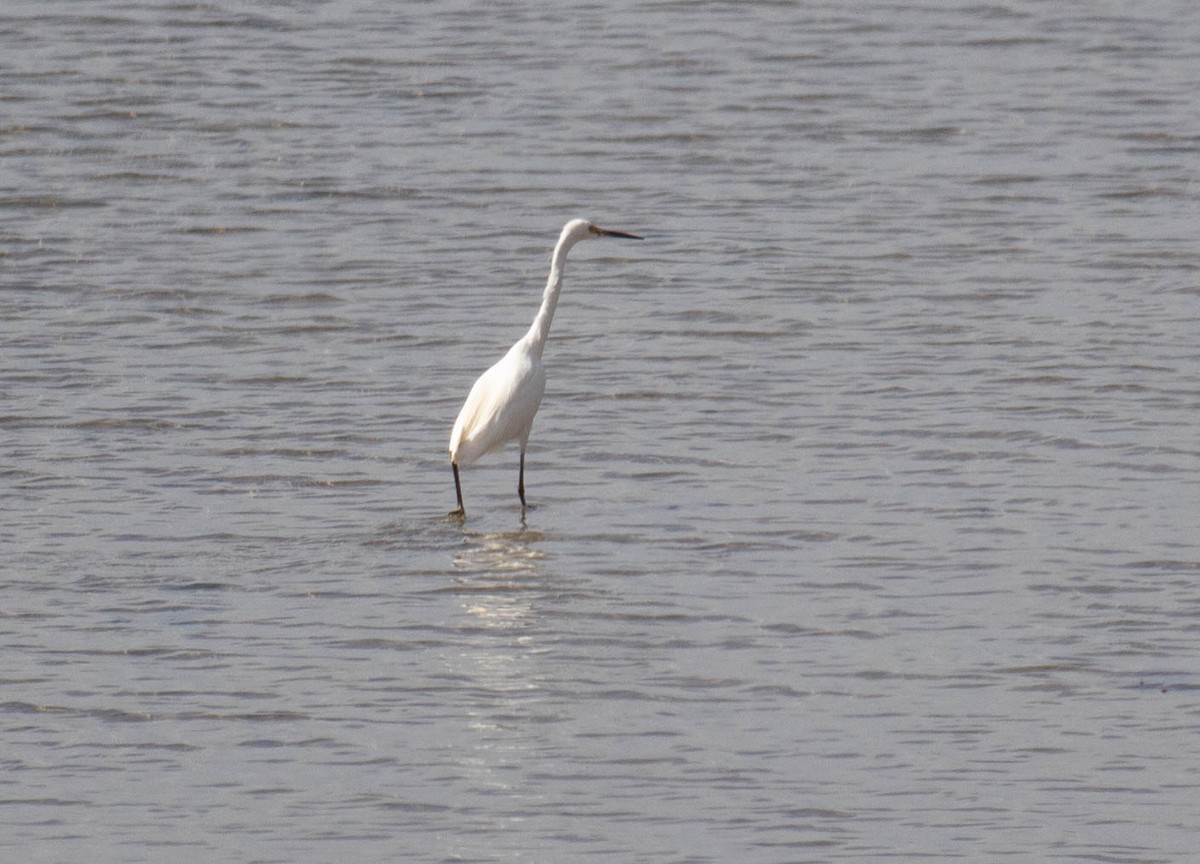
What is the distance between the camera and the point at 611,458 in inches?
410

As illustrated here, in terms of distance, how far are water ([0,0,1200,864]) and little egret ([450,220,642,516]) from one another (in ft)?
0.86

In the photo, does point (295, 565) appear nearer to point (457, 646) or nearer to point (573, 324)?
point (457, 646)

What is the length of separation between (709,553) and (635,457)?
5.26 ft

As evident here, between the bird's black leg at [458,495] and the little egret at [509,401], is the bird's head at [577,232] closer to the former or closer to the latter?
the little egret at [509,401]

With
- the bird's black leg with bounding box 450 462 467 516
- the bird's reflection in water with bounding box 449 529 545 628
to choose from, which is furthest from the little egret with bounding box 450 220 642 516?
the bird's reflection in water with bounding box 449 529 545 628

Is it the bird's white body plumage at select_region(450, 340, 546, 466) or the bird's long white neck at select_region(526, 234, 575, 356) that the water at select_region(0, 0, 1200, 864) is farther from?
the bird's long white neck at select_region(526, 234, 575, 356)

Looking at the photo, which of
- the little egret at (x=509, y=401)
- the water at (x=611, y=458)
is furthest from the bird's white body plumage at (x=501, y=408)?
the water at (x=611, y=458)

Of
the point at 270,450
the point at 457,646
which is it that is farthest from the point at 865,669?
the point at 270,450

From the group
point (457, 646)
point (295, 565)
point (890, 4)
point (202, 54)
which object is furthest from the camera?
point (890, 4)

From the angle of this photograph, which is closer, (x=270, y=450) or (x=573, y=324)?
(x=270, y=450)

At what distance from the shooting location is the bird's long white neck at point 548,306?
10.5 metres

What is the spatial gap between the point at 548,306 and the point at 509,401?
0.68m

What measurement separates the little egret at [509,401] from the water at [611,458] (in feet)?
0.86

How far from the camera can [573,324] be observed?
43.3ft
